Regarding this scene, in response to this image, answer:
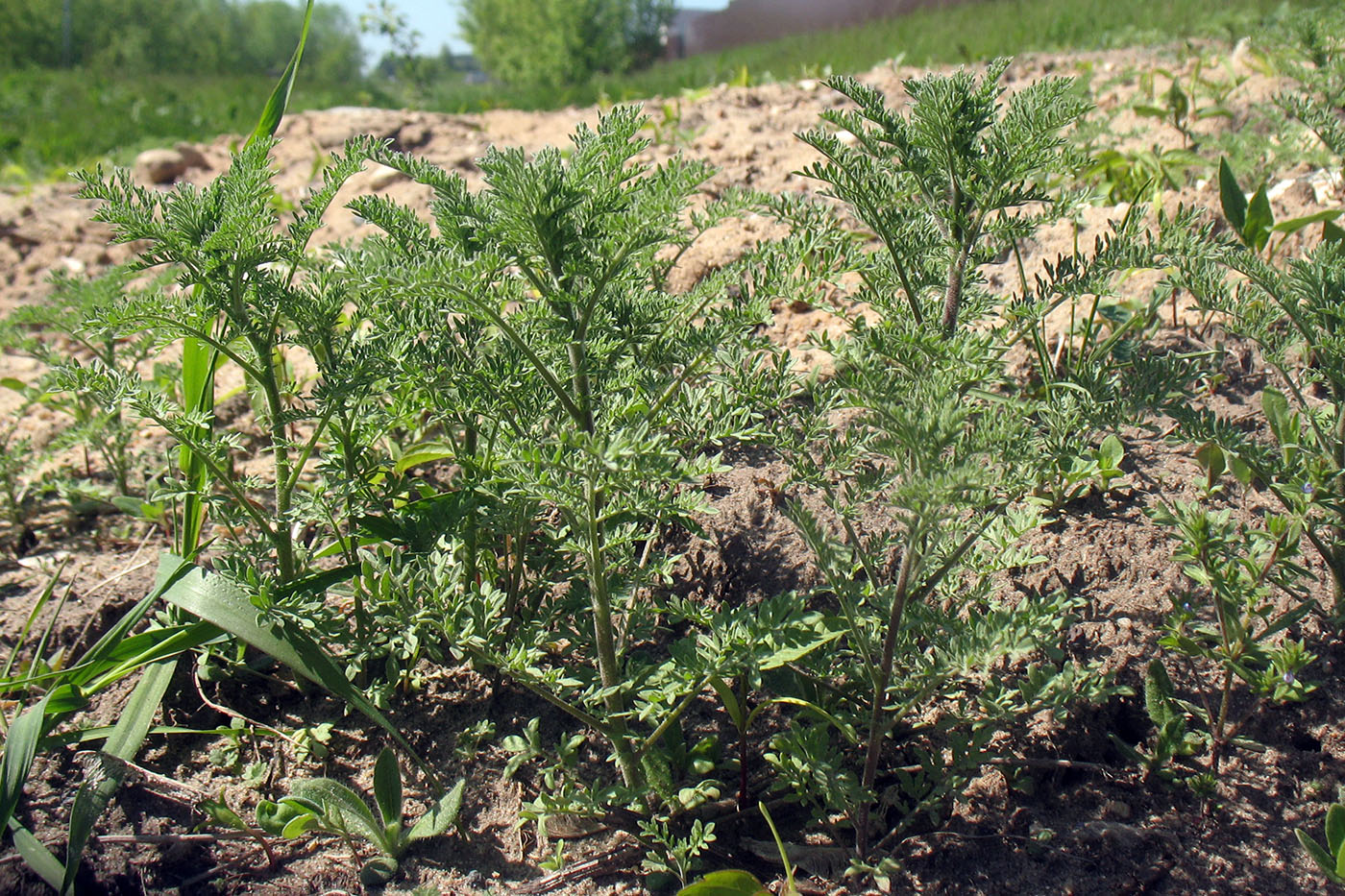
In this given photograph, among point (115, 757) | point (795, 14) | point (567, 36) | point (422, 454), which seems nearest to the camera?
point (115, 757)

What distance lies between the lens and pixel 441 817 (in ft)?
5.81

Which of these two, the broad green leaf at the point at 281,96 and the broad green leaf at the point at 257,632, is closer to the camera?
the broad green leaf at the point at 257,632

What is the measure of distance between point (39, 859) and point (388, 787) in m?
0.62

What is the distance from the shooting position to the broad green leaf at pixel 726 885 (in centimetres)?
151

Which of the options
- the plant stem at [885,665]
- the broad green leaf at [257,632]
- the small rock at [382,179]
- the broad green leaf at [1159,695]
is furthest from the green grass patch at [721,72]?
the broad green leaf at [257,632]

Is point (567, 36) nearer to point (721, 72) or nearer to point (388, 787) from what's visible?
point (721, 72)

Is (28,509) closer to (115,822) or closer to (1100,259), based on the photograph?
(115,822)

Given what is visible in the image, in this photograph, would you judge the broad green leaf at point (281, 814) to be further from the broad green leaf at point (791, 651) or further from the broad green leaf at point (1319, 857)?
the broad green leaf at point (1319, 857)

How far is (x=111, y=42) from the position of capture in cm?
1664

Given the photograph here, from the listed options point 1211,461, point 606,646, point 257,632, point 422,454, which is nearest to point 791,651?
point 606,646

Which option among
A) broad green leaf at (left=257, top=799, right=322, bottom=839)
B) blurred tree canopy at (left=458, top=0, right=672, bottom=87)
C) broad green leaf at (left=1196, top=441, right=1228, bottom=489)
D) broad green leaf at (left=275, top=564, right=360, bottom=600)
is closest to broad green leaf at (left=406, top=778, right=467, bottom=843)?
broad green leaf at (left=257, top=799, right=322, bottom=839)

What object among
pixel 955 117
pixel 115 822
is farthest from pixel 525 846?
pixel 955 117

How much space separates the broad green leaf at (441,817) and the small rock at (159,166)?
497 centimetres

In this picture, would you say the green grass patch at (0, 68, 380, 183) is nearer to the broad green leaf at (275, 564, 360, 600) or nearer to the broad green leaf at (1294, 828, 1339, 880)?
the broad green leaf at (275, 564, 360, 600)
